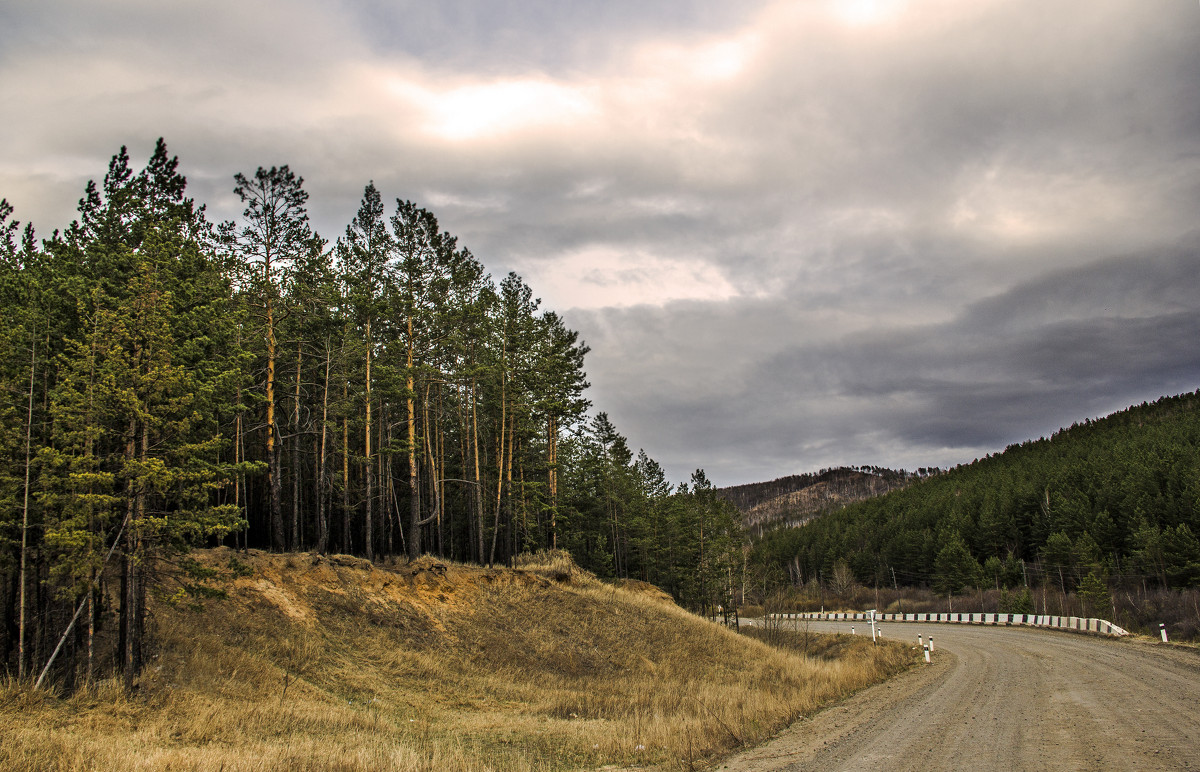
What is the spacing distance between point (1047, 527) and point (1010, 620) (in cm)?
4228

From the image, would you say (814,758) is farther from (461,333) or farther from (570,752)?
(461,333)

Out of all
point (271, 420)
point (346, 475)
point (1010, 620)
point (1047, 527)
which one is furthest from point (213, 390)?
point (1047, 527)

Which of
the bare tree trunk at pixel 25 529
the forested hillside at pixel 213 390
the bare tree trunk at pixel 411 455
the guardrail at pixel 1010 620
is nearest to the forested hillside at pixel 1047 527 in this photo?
the guardrail at pixel 1010 620

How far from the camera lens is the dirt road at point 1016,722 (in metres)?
9.49

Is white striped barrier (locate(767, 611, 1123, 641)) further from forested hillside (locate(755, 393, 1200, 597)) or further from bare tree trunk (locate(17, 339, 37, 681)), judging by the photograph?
bare tree trunk (locate(17, 339, 37, 681))

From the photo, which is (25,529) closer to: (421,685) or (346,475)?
(421,685)

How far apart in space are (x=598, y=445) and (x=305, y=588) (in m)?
34.2

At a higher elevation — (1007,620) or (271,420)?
(271,420)

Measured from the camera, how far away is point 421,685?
705 inches

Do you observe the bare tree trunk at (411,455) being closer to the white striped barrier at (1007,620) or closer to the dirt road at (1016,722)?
the dirt road at (1016,722)

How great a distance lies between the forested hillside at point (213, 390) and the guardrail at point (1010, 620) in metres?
19.2

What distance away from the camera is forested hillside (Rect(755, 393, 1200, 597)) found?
62.0 meters

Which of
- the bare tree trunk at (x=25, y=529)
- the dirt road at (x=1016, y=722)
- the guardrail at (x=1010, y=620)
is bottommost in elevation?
the guardrail at (x=1010, y=620)

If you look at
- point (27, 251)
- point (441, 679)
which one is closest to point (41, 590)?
point (441, 679)
